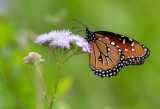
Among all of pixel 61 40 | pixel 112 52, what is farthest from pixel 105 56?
pixel 61 40

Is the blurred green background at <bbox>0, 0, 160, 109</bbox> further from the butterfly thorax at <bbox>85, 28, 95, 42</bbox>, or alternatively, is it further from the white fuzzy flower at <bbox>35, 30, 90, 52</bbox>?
the butterfly thorax at <bbox>85, 28, 95, 42</bbox>

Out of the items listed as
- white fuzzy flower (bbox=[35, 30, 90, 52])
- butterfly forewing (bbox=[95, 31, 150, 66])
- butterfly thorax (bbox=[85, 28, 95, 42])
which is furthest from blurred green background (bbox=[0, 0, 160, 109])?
butterfly forewing (bbox=[95, 31, 150, 66])

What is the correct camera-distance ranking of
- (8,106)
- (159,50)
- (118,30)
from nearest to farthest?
(8,106) → (159,50) → (118,30)

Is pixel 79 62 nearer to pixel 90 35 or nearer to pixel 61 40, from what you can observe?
pixel 90 35

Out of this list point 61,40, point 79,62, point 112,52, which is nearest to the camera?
point 61,40

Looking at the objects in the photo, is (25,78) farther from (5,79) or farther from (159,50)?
(159,50)

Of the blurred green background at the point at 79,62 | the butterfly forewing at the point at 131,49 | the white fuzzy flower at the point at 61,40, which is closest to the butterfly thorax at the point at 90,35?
the butterfly forewing at the point at 131,49

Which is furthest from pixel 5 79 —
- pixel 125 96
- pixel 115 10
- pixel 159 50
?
pixel 115 10

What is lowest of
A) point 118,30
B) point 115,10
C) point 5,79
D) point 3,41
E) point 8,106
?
point 8,106
